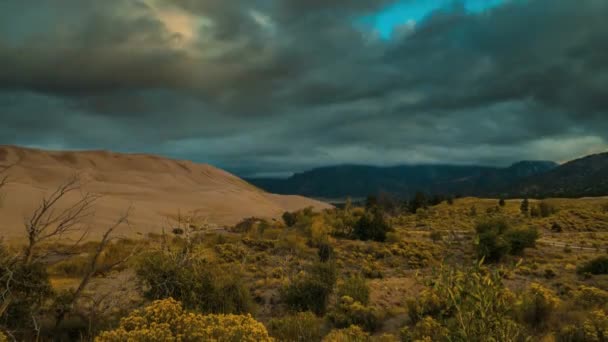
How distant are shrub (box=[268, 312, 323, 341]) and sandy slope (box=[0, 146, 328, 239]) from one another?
602 centimetres

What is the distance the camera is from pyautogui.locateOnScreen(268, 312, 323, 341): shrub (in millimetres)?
9969

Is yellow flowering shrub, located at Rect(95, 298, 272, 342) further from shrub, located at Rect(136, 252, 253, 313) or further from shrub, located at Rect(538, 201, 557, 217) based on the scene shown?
shrub, located at Rect(538, 201, 557, 217)

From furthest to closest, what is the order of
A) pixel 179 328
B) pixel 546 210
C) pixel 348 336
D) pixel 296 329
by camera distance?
1. pixel 546 210
2. pixel 296 329
3. pixel 348 336
4. pixel 179 328

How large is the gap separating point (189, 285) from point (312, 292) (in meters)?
4.54

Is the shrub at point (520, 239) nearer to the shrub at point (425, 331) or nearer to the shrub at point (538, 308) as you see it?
the shrub at point (538, 308)

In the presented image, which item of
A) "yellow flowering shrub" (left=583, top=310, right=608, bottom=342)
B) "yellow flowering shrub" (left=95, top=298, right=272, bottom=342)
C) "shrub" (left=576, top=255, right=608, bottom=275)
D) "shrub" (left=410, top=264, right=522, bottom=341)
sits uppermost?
"shrub" (left=410, top=264, right=522, bottom=341)

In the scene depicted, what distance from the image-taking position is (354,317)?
40.0 feet

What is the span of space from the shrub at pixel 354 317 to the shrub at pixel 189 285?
2.81 metres

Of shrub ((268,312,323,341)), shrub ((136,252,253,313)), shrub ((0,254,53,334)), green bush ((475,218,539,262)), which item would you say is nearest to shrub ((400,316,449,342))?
shrub ((268,312,323,341))

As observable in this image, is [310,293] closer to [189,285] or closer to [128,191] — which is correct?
[189,285]

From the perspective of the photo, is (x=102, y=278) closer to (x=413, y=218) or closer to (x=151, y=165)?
(x=413, y=218)

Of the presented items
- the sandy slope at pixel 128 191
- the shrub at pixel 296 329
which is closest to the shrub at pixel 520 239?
the shrub at pixel 296 329

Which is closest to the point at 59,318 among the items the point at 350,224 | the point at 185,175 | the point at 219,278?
the point at 219,278

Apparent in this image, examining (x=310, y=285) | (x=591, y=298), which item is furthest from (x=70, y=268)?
(x=591, y=298)
